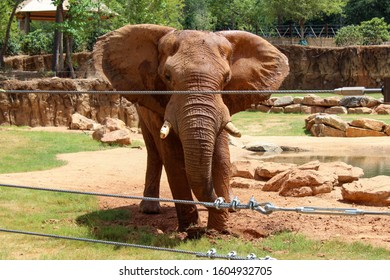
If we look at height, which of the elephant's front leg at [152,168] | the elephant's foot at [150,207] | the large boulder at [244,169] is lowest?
the large boulder at [244,169]

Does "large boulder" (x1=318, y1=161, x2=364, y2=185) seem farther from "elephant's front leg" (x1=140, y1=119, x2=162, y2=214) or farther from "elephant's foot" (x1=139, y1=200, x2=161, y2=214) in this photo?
"elephant's foot" (x1=139, y1=200, x2=161, y2=214)

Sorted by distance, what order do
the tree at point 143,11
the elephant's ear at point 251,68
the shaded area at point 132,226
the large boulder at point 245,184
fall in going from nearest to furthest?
the shaded area at point 132,226
the elephant's ear at point 251,68
the large boulder at point 245,184
the tree at point 143,11

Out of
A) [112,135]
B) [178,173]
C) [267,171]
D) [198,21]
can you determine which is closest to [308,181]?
[267,171]

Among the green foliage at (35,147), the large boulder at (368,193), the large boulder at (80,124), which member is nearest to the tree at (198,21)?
the large boulder at (80,124)

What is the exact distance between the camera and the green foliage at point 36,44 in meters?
41.8

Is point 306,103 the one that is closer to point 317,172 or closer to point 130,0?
point 130,0

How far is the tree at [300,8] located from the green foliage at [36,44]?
52.5ft

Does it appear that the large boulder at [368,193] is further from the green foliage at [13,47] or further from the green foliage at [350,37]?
the green foliage at [350,37]

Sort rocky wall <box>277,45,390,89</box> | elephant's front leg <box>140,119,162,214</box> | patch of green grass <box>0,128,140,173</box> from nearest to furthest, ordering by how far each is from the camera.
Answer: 1. elephant's front leg <box>140,119,162,214</box>
2. patch of green grass <box>0,128,140,173</box>
3. rocky wall <box>277,45,390,89</box>

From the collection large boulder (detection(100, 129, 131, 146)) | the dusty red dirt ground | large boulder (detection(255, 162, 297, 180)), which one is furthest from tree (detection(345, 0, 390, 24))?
large boulder (detection(255, 162, 297, 180))

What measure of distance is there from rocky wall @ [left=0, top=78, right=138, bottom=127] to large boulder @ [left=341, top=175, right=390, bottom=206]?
13387 millimetres

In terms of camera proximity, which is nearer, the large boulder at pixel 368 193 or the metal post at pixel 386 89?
the metal post at pixel 386 89

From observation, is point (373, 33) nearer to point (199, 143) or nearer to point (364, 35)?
point (364, 35)

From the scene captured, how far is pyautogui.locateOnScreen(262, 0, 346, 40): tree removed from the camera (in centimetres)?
4847
